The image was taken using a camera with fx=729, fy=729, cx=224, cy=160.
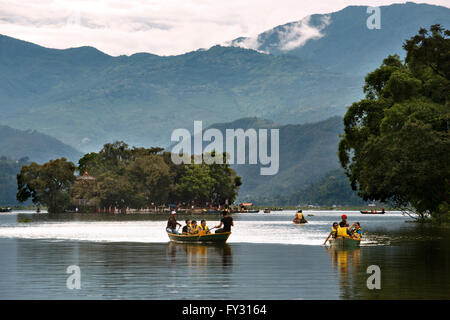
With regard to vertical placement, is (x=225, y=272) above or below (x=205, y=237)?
below

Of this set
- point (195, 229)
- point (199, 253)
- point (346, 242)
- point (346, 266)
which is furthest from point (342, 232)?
point (346, 266)

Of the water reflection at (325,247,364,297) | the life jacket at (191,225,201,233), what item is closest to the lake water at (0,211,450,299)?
the water reflection at (325,247,364,297)

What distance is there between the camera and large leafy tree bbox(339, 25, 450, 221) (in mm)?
76500

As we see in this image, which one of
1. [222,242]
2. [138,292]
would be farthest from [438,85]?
[138,292]

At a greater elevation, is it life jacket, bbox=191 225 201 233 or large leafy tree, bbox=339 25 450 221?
large leafy tree, bbox=339 25 450 221

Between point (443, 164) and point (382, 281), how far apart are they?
165 feet

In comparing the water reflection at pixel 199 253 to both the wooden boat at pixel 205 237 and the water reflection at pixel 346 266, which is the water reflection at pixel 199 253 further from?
the water reflection at pixel 346 266

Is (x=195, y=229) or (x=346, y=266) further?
(x=195, y=229)

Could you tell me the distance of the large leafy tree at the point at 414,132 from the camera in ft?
251

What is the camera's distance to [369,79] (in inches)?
3802

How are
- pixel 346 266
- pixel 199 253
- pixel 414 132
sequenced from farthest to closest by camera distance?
pixel 414 132
pixel 199 253
pixel 346 266

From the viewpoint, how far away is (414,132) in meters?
77.1

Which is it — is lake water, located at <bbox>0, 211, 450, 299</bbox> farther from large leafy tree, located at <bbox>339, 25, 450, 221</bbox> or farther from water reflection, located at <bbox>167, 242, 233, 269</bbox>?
large leafy tree, located at <bbox>339, 25, 450, 221</bbox>

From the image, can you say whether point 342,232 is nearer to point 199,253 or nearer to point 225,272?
point 199,253
